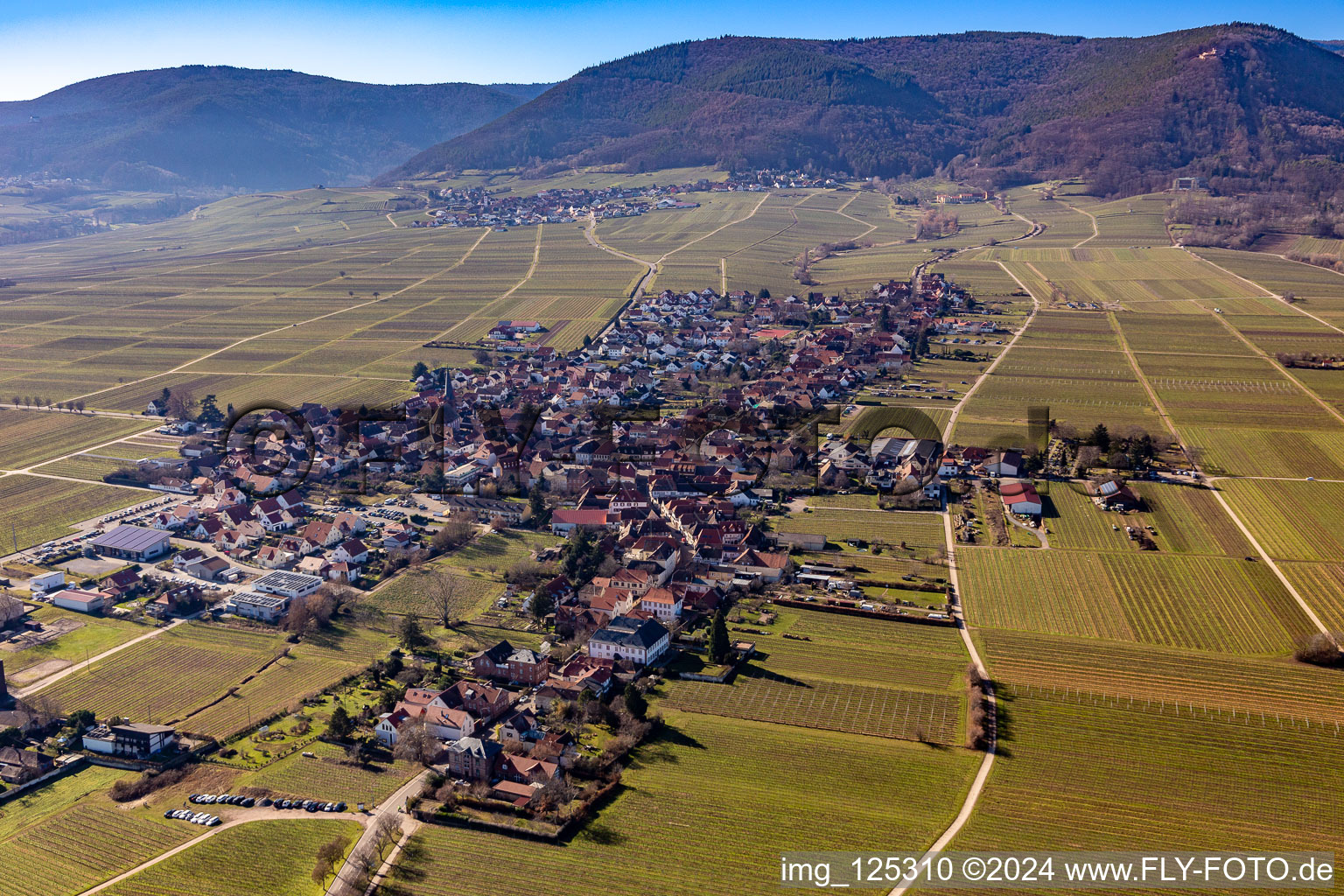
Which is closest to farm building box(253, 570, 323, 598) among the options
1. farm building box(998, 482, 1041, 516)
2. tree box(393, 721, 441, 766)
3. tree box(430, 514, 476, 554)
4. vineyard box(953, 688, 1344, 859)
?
tree box(430, 514, 476, 554)

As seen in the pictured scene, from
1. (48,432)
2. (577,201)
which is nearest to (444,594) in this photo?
(48,432)

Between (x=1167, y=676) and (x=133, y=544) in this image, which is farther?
(x=133, y=544)

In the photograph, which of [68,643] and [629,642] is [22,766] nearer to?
[68,643]

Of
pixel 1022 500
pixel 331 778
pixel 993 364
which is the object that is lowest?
pixel 331 778

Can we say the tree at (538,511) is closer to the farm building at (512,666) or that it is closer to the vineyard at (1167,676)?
the farm building at (512,666)

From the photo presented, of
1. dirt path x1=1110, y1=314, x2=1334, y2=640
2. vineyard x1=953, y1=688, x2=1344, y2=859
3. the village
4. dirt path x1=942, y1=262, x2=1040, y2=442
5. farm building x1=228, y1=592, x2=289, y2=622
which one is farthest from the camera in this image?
dirt path x1=942, y1=262, x2=1040, y2=442

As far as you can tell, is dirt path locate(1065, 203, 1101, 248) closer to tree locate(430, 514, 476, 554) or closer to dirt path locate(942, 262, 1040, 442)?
dirt path locate(942, 262, 1040, 442)

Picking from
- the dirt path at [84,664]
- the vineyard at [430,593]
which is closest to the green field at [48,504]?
the dirt path at [84,664]
